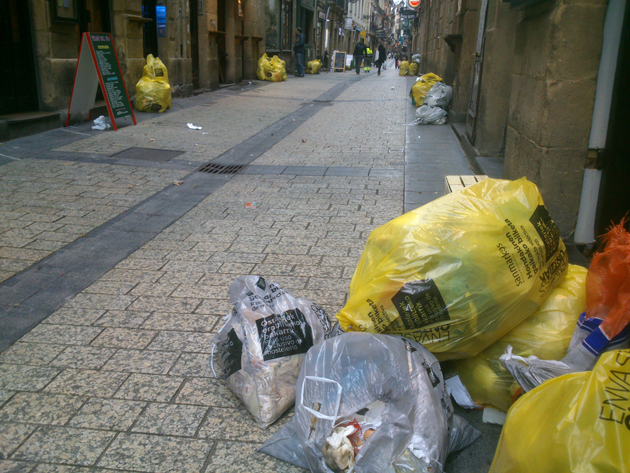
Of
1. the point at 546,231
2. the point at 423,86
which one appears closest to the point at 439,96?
the point at 423,86

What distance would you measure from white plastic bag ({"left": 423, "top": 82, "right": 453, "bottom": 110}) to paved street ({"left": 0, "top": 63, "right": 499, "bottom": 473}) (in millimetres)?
1900

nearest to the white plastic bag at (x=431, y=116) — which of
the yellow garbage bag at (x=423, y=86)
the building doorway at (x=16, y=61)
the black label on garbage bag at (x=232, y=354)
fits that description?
the yellow garbage bag at (x=423, y=86)

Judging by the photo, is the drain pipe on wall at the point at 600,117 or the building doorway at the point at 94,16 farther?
the building doorway at the point at 94,16

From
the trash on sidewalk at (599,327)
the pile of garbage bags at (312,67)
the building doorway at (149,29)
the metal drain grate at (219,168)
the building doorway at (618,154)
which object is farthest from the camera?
the pile of garbage bags at (312,67)

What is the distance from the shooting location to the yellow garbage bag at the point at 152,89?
1021cm

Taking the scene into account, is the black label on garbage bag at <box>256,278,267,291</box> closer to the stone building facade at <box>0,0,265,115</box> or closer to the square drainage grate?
the square drainage grate

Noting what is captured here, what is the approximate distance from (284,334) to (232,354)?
0.82 ft

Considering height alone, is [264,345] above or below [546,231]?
below

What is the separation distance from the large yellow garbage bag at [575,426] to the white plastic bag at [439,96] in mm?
9314

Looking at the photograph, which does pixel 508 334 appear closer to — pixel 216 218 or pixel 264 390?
pixel 264 390

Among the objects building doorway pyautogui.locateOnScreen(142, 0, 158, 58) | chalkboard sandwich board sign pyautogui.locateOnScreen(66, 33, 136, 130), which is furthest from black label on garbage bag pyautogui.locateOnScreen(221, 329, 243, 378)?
building doorway pyautogui.locateOnScreen(142, 0, 158, 58)

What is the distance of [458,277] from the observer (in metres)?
2.15

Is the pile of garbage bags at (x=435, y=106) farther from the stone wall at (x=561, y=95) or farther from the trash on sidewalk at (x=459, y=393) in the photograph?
the trash on sidewalk at (x=459, y=393)

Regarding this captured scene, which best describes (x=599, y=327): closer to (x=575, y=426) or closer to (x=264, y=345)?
(x=575, y=426)
